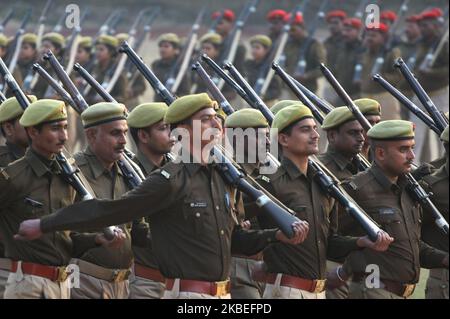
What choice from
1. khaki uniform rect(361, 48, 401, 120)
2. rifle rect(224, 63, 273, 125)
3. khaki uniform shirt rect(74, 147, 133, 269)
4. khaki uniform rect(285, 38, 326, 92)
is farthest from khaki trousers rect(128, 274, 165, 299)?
khaki uniform rect(285, 38, 326, 92)

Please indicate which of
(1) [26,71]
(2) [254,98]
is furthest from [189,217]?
(1) [26,71]

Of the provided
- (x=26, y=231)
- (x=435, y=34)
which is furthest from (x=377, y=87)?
(x=26, y=231)

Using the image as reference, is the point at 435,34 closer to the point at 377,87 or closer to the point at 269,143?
the point at 377,87

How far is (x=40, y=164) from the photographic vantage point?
11.1 m

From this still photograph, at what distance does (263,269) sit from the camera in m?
11.6

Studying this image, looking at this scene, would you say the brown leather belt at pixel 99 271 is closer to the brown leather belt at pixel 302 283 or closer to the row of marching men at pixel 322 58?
the brown leather belt at pixel 302 283

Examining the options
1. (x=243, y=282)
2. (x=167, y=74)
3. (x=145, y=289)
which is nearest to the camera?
(x=145, y=289)

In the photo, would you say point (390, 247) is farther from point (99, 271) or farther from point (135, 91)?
point (135, 91)

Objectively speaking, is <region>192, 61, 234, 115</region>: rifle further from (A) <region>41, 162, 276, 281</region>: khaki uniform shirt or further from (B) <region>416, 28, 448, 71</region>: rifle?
(B) <region>416, 28, 448, 71</region>: rifle

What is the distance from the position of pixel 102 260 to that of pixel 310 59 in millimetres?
14045

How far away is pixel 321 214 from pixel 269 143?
1800 mm

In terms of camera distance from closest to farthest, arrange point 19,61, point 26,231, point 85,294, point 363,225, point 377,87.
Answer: point 26,231 < point 363,225 < point 85,294 < point 377,87 < point 19,61

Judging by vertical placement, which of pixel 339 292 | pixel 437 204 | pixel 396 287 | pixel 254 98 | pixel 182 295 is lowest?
pixel 339 292

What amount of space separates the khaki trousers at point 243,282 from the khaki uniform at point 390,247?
154 centimetres
